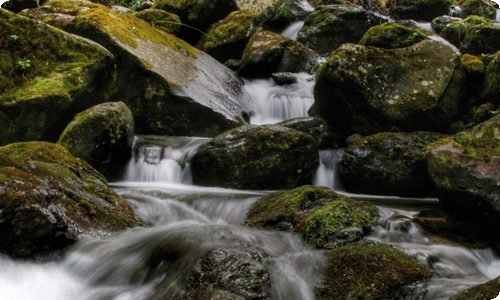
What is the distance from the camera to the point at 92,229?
4.66 metres

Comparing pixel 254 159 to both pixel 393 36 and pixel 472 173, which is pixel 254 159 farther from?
pixel 393 36

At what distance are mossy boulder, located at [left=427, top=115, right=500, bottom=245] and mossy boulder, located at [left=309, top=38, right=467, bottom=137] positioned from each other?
192cm

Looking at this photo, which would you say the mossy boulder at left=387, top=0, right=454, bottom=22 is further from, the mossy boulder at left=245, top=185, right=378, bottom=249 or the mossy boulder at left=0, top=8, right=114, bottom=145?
the mossy boulder at left=245, top=185, right=378, bottom=249

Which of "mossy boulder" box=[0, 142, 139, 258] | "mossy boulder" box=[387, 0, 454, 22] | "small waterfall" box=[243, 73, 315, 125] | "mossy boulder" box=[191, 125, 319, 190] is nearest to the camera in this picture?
"mossy boulder" box=[0, 142, 139, 258]

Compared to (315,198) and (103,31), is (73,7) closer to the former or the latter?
(103,31)

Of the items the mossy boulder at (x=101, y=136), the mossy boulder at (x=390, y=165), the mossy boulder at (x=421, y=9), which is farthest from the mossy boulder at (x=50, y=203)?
the mossy boulder at (x=421, y=9)

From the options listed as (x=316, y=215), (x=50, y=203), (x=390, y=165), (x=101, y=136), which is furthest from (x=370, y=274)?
(x=101, y=136)

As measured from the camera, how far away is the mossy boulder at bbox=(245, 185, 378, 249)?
466 cm

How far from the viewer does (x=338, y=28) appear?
13.3 m

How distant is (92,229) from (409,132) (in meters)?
5.50

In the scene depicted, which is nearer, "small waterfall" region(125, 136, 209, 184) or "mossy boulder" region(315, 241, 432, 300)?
"mossy boulder" region(315, 241, 432, 300)

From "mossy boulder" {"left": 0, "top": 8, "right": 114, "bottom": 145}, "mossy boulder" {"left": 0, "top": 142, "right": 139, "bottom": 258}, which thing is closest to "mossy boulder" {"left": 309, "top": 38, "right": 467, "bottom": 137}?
"mossy boulder" {"left": 0, "top": 8, "right": 114, "bottom": 145}

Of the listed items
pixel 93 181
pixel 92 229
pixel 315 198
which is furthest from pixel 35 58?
pixel 315 198

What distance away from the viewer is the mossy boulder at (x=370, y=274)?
3736 millimetres
